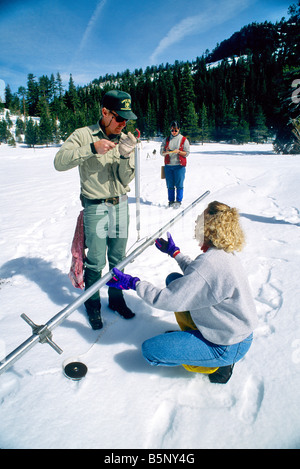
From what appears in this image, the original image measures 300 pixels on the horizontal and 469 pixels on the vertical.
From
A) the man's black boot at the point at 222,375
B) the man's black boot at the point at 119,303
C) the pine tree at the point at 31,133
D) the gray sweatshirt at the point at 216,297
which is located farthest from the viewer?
the pine tree at the point at 31,133

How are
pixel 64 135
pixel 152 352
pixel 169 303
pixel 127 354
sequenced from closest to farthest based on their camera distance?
pixel 169 303 < pixel 152 352 < pixel 127 354 < pixel 64 135

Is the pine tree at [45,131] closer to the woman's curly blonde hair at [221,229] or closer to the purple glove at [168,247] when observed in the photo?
the purple glove at [168,247]

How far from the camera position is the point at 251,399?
1.96m

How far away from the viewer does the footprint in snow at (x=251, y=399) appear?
5.99 ft

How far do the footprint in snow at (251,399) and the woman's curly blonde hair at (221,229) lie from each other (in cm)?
116

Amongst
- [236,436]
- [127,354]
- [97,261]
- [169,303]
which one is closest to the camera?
[236,436]

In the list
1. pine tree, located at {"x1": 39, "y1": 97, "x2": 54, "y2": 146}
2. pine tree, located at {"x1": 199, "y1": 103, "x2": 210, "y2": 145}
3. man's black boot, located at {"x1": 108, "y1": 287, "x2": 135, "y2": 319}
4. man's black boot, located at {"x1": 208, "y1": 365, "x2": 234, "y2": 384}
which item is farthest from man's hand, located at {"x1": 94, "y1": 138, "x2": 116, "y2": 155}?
pine tree, located at {"x1": 39, "y1": 97, "x2": 54, "y2": 146}

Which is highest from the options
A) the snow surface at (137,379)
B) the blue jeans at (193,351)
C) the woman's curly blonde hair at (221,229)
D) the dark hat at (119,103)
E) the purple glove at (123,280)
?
the dark hat at (119,103)

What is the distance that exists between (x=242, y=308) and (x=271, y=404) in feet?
2.68

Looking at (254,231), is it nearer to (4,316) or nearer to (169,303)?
(169,303)

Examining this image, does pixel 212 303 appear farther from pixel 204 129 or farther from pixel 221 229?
pixel 204 129

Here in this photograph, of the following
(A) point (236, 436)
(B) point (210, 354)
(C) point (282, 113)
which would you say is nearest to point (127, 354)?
(B) point (210, 354)

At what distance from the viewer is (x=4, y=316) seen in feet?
9.67

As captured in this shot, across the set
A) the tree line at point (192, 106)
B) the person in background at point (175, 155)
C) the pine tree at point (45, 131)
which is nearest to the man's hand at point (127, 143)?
the person in background at point (175, 155)
